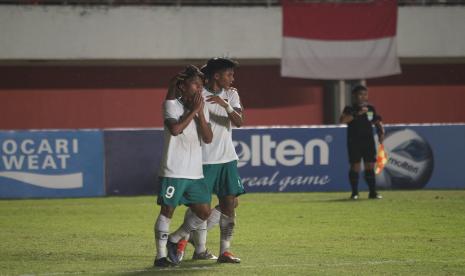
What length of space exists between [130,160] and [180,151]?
38.0ft

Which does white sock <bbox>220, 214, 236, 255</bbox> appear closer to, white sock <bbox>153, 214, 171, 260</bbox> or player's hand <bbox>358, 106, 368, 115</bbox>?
white sock <bbox>153, 214, 171, 260</bbox>

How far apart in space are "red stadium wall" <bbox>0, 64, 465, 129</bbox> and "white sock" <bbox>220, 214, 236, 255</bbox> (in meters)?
19.5

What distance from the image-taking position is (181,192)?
982 cm

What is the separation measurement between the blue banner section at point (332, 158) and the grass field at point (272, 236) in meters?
A: 1.14

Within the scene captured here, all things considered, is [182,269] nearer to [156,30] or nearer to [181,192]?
[181,192]

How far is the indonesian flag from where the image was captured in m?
27.0

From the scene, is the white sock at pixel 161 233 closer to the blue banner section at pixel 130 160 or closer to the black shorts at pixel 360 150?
the black shorts at pixel 360 150

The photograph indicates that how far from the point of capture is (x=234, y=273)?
9.50 meters

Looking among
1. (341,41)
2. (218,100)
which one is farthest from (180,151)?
(341,41)

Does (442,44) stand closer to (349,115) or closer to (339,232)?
(349,115)

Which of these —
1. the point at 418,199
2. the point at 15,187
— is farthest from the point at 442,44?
the point at 15,187

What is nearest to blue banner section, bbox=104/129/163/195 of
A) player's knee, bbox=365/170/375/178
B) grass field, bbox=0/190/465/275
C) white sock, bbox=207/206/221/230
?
grass field, bbox=0/190/465/275

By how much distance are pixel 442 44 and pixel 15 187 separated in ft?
42.9

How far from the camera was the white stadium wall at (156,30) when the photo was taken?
1055 inches
